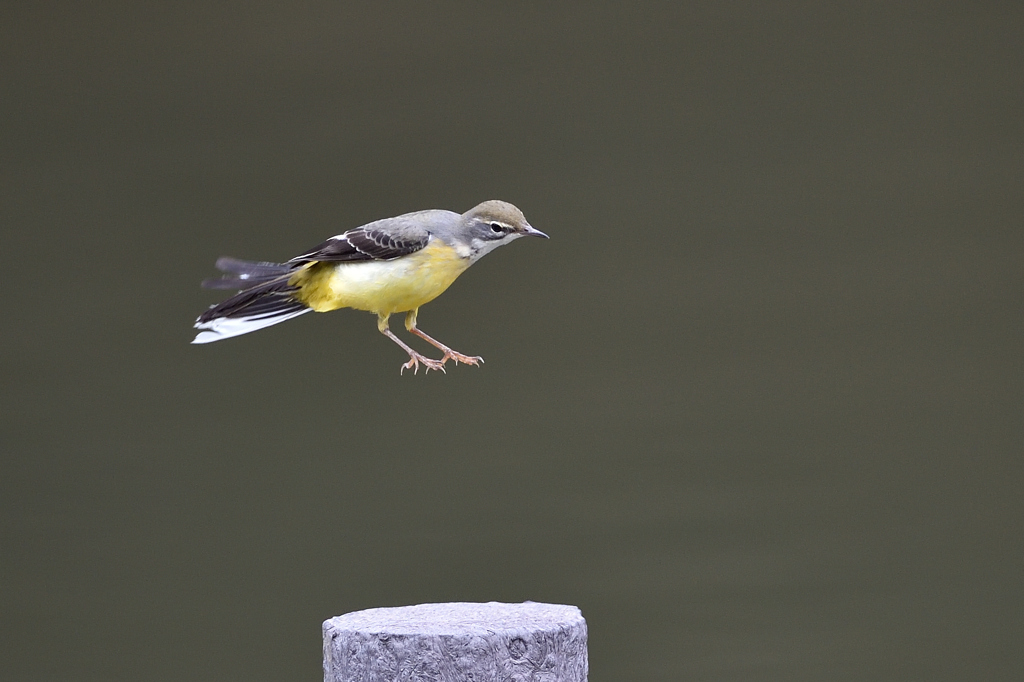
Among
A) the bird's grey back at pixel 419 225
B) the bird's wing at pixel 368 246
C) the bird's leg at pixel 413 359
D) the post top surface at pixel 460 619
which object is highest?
the bird's grey back at pixel 419 225

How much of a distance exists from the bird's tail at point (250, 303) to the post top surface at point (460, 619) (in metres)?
0.46

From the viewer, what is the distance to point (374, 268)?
1450 mm

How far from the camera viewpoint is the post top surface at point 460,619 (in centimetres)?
124

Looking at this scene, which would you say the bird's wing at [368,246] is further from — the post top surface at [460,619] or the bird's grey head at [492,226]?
the post top surface at [460,619]

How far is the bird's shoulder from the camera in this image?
146cm

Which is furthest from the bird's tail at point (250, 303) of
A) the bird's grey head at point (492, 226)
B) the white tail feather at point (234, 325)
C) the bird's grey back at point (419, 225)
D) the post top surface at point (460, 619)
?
the post top surface at point (460, 619)

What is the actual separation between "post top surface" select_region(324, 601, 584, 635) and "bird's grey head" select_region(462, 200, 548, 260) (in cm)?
50

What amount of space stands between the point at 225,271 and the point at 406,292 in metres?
0.27

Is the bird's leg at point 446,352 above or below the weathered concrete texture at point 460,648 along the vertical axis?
above

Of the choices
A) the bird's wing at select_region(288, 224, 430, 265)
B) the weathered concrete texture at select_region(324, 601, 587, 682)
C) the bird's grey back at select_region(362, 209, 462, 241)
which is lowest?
the weathered concrete texture at select_region(324, 601, 587, 682)

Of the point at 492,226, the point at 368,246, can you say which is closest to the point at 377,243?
the point at 368,246

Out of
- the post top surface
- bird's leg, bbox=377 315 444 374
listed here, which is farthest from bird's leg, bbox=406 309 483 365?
the post top surface

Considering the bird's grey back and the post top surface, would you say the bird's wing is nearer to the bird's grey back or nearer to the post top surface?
the bird's grey back

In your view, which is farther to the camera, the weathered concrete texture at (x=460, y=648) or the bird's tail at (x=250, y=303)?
the bird's tail at (x=250, y=303)
